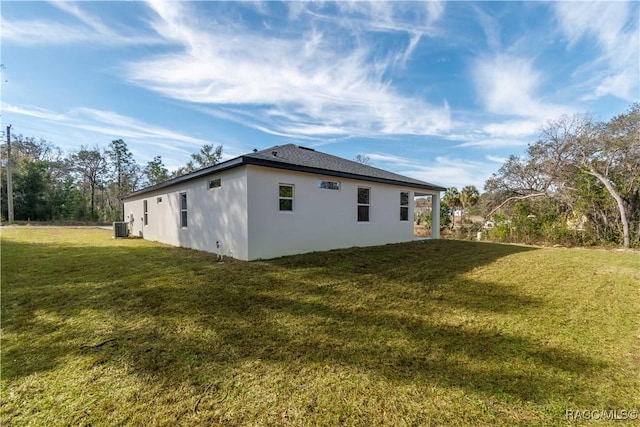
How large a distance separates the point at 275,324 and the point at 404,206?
9693 mm

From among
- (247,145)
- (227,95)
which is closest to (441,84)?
(227,95)

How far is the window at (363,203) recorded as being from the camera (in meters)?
10.1

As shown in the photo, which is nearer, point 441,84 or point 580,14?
point 580,14

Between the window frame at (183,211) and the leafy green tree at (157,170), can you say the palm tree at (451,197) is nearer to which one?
the window frame at (183,211)

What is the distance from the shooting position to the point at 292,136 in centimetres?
1962

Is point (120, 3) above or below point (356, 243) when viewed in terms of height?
above

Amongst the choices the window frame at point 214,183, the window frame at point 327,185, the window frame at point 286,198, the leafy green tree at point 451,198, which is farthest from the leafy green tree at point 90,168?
the leafy green tree at point 451,198

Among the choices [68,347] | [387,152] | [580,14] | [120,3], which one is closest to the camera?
[68,347]

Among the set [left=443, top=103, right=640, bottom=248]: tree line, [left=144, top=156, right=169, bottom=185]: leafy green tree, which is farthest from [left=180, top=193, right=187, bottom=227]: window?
[left=144, top=156, right=169, bottom=185]: leafy green tree

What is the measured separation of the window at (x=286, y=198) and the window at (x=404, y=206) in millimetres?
5807

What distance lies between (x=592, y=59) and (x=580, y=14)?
11.1 ft

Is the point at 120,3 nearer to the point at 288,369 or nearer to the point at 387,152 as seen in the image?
the point at 288,369

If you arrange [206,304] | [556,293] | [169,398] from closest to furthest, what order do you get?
[169,398]
[206,304]
[556,293]

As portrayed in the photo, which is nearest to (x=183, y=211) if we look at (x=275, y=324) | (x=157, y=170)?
(x=275, y=324)
